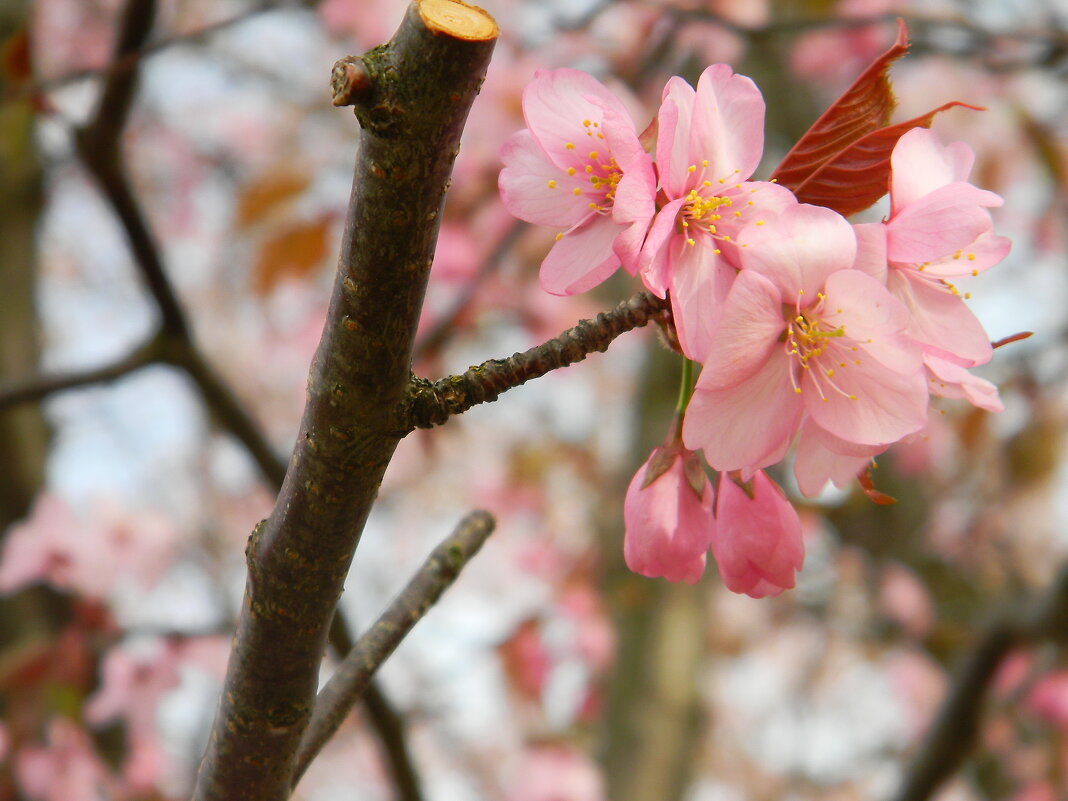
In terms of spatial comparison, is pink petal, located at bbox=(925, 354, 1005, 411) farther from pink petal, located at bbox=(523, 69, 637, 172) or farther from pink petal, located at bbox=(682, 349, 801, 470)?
pink petal, located at bbox=(523, 69, 637, 172)

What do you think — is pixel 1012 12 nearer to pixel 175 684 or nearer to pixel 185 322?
pixel 185 322

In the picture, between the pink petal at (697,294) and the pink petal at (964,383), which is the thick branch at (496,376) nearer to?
the pink petal at (697,294)

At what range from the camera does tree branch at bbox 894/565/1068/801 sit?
4.50 feet

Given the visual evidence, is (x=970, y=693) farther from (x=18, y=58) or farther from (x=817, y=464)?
(x=18, y=58)

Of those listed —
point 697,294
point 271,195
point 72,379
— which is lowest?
point 697,294

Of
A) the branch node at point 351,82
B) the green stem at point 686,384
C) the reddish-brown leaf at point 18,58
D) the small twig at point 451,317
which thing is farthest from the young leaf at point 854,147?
the small twig at point 451,317

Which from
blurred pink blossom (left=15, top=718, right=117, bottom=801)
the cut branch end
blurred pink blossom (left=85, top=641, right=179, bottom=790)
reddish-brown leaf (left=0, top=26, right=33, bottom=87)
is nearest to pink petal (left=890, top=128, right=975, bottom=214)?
the cut branch end

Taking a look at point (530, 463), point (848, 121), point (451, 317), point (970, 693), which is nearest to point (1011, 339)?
point (848, 121)

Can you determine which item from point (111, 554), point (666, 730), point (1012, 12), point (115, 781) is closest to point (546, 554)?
point (666, 730)

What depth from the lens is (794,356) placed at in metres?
0.47

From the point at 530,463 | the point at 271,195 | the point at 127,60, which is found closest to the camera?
the point at 127,60

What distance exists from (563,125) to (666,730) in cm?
181

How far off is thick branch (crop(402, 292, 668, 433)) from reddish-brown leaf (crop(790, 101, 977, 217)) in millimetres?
123

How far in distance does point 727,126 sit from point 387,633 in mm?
372
